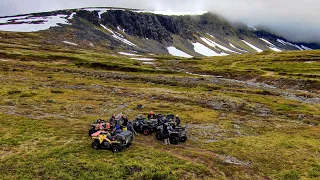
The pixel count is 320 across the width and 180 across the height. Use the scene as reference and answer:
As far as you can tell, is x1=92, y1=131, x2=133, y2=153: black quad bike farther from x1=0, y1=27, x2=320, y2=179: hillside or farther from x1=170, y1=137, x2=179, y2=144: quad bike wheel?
x1=170, y1=137, x2=179, y2=144: quad bike wheel

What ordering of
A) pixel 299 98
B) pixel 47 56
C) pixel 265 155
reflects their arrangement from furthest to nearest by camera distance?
pixel 47 56, pixel 299 98, pixel 265 155

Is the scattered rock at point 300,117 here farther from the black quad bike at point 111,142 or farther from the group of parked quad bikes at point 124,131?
the black quad bike at point 111,142

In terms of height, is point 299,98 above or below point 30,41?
below

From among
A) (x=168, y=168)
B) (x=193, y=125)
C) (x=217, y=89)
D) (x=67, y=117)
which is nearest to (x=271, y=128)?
(x=193, y=125)

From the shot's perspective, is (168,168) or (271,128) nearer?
(168,168)

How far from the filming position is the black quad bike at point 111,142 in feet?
88.2

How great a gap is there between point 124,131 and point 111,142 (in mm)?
2334

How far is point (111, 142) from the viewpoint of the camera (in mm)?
27078

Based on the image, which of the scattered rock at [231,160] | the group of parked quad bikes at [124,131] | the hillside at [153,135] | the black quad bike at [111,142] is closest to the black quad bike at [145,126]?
the group of parked quad bikes at [124,131]

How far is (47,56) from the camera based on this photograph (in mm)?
128625

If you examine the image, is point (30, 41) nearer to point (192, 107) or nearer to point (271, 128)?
point (192, 107)

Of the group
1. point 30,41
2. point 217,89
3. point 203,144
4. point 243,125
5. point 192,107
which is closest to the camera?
point 203,144

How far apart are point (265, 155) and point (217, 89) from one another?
53179 millimetres

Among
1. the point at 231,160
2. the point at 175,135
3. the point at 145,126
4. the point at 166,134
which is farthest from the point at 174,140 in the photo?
the point at 231,160
